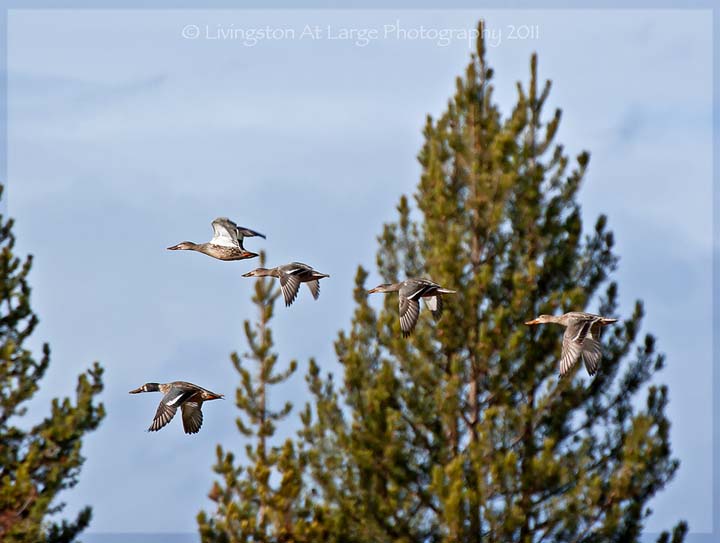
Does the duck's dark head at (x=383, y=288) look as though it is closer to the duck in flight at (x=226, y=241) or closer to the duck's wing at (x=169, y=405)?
the duck in flight at (x=226, y=241)

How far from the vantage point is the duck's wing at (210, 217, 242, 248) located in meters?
21.4

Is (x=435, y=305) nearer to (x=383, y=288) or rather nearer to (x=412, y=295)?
(x=383, y=288)

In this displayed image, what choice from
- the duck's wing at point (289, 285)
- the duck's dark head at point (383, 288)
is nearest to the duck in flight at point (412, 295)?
the duck's dark head at point (383, 288)

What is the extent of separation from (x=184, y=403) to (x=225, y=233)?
228 centimetres

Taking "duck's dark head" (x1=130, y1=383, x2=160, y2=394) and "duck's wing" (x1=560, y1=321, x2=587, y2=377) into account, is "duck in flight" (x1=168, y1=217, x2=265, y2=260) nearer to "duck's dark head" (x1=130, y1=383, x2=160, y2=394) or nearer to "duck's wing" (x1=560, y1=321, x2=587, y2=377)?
"duck's dark head" (x1=130, y1=383, x2=160, y2=394)

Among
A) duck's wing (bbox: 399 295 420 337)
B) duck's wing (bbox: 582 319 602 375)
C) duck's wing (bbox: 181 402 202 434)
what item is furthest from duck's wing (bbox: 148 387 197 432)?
duck's wing (bbox: 582 319 602 375)

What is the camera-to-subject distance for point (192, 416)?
2122 centimetres

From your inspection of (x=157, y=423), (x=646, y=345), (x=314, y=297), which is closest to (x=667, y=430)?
(x=646, y=345)

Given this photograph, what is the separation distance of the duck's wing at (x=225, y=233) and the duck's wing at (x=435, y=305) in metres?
2.82

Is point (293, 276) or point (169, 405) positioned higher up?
point (293, 276)

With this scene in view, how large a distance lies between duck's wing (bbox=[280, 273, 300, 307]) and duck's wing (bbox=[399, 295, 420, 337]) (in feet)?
4.50

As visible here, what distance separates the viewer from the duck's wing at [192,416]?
69.4ft

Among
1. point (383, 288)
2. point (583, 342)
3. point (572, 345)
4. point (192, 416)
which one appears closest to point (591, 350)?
point (583, 342)

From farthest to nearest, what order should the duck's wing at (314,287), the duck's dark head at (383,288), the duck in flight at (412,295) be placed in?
the duck's dark head at (383,288) < the duck's wing at (314,287) < the duck in flight at (412,295)
